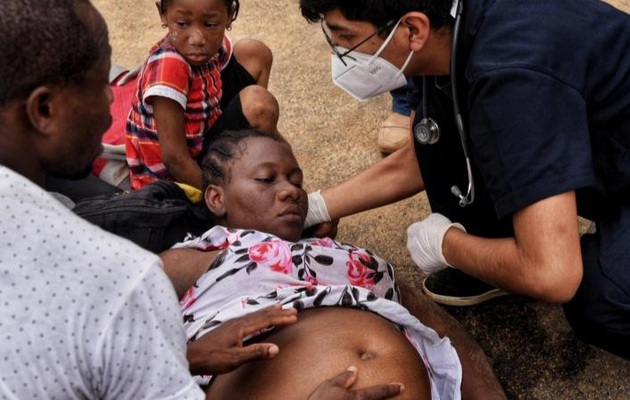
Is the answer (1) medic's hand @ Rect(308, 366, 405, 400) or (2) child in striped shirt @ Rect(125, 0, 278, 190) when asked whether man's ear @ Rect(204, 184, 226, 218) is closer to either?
(2) child in striped shirt @ Rect(125, 0, 278, 190)

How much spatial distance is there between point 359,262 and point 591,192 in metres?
0.67

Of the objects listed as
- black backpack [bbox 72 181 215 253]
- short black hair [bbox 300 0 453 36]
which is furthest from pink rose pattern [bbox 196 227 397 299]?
short black hair [bbox 300 0 453 36]

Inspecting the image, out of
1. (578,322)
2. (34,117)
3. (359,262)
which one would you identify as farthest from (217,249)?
(578,322)

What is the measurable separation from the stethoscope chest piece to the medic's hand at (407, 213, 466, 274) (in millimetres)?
245

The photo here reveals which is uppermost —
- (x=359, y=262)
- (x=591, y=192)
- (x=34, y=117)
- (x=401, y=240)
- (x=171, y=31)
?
(x=34, y=117)

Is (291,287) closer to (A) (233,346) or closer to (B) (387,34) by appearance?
(A) (233,346)

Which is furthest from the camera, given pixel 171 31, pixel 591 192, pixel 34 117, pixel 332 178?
pixel 332 178

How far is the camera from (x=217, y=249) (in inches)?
81.7

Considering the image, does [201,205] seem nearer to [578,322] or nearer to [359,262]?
[359,262]

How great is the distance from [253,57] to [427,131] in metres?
1.17

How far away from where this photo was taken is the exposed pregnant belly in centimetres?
171

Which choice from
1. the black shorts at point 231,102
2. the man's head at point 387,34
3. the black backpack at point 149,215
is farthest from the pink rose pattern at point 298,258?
the black shorts at point 231,102

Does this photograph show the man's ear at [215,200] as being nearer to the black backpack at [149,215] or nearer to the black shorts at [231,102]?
the black backpack at [149,215]

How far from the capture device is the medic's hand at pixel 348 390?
63.0 inches
